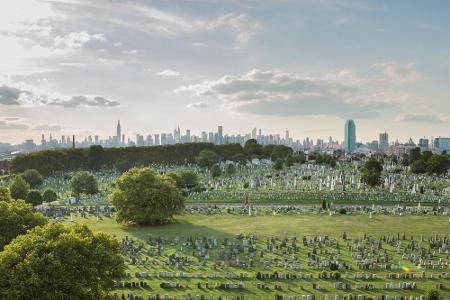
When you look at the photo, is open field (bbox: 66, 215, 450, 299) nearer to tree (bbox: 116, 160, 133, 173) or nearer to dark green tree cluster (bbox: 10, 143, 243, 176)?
tree (bbox: 116, 160, 133, 173)

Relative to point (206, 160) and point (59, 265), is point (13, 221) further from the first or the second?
point (206, 160)

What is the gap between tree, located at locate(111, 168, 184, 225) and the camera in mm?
46375

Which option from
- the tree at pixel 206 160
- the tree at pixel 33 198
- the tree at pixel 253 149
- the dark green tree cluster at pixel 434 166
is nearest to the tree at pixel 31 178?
the tree at pixel 33 198

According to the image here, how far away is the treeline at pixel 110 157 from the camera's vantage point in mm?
97188

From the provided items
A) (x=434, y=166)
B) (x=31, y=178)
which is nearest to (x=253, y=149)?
(x=434, y=166)

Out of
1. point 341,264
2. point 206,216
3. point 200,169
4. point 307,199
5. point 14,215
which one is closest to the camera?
point 14,215

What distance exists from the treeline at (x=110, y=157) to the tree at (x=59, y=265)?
8316cm

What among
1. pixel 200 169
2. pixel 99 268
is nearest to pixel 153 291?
pixel 99 268

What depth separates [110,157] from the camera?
4459 inches

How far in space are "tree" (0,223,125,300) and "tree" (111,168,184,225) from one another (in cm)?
2489

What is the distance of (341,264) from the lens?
30.4m

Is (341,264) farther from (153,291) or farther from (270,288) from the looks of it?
(153,291)

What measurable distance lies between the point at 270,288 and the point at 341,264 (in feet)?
22.6

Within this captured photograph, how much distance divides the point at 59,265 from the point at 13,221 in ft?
28.4
